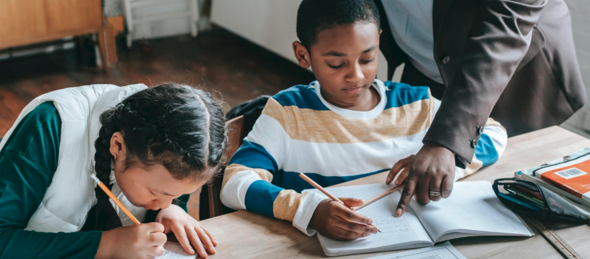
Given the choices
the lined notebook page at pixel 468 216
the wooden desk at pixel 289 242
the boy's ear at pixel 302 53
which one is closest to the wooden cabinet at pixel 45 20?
the boy's ear at pixel 302 53

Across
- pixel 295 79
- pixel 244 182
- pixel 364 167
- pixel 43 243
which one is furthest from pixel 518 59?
pixel 295 79

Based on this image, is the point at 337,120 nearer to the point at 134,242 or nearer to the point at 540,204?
the point at 540,204

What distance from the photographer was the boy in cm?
136

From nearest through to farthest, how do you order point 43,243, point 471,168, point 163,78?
point 43,243 → point 471,168 → point 163,78

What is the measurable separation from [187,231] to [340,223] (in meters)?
0.31

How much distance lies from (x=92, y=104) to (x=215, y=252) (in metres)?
0.43

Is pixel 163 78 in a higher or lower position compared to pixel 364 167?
lower

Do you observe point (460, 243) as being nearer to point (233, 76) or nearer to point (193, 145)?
point (193, 145)

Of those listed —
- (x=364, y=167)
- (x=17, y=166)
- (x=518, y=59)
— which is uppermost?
(x=518, y=59)

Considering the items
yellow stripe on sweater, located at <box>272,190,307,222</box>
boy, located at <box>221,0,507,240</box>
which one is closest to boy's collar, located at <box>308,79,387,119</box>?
boy, located at <box>221,0,507,240</box>

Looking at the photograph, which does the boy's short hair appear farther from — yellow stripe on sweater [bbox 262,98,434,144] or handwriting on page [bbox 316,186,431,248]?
handwriting on page [bbox 316,186,431,248]

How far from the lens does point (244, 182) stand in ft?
4.02

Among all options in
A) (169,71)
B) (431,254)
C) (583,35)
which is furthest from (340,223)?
(169,71)

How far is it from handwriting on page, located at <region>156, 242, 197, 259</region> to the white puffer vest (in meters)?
0.20
